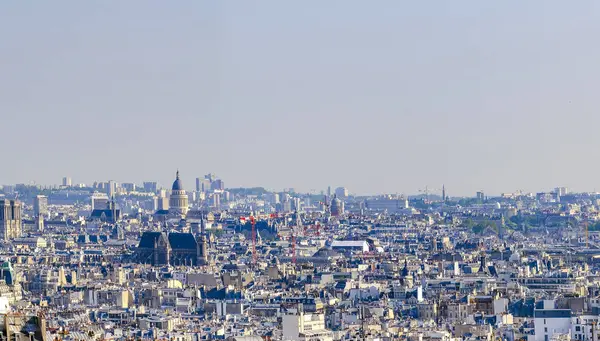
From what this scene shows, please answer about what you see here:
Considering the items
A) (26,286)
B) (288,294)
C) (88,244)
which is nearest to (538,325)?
(288,294)

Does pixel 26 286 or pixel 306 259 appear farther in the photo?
pixel 306 259

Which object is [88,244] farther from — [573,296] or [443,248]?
[573,296]

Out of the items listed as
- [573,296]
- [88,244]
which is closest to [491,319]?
[573,296]

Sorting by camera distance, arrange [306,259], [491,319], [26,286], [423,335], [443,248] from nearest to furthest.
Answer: [423,335]
[491,319]
[26,286]
[306,259]
[443,248]

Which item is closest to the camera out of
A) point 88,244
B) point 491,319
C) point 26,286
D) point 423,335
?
point 423,335

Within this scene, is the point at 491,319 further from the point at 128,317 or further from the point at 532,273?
the point at 532,273

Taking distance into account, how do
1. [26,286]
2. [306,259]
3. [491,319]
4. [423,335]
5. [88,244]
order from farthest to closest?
1. [88,244]
2. [306,259]
3. [26,286]
4. [491,319]
5. [423,335]

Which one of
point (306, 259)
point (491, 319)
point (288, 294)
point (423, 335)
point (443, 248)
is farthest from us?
point (443, 248)

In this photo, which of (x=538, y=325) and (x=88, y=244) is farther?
(x=88, y=244)
